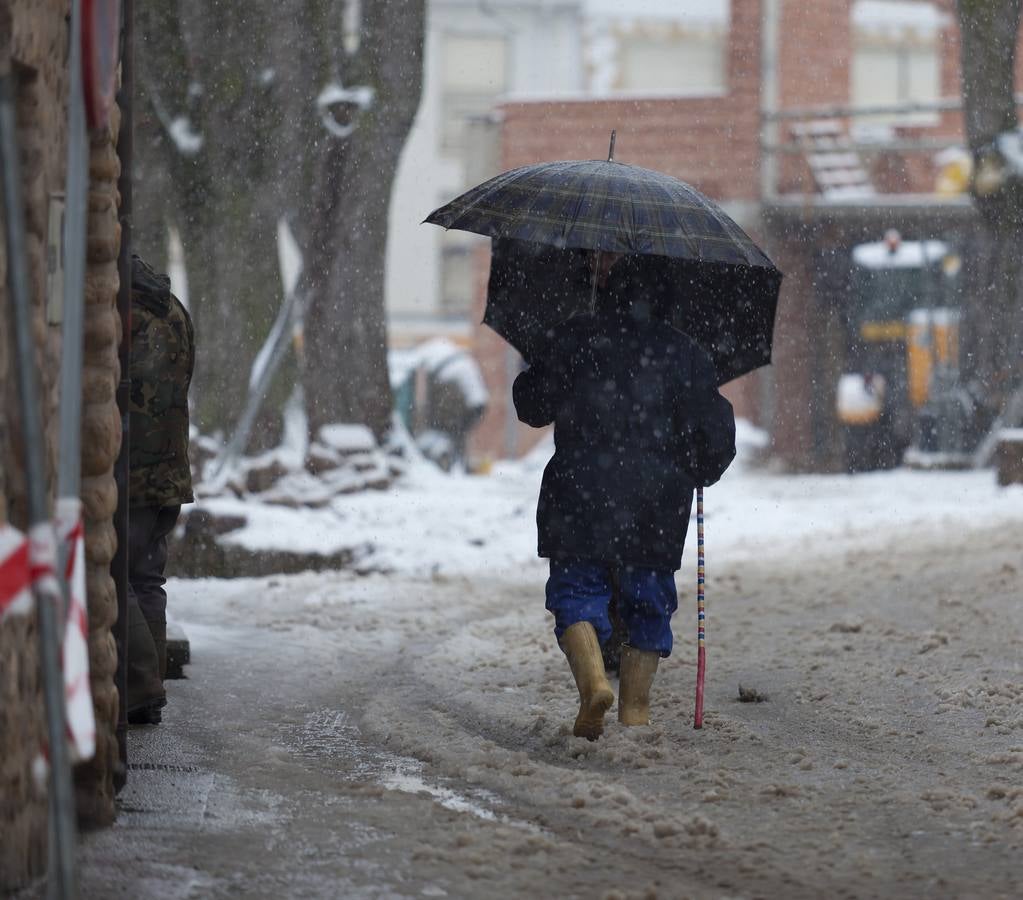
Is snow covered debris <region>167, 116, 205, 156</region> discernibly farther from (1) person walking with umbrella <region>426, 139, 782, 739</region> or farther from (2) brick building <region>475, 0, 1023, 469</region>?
(2) brick building <region>475, 0, 1023, 469</region>

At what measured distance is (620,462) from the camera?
6047 mm

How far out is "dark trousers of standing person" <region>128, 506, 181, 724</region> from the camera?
619cm

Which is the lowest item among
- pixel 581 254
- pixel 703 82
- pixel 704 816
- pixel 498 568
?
pixel 498 568

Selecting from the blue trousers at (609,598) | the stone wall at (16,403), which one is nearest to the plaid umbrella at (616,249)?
the blue trousers at (609,598)

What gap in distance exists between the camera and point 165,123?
12680 millimetres

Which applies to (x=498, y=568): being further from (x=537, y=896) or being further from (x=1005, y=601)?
(x=537, y=896)

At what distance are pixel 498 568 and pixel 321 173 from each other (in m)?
3.58

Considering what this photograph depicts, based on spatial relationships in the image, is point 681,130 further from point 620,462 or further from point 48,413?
point 48,413

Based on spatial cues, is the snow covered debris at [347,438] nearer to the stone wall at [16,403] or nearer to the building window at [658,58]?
the stone wall at [16,403]

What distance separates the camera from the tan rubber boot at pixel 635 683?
623cm

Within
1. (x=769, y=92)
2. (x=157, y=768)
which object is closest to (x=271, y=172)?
(x=157, y=768)

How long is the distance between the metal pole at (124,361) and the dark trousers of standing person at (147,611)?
0.96 m

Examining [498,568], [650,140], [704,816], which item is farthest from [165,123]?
[650,140]

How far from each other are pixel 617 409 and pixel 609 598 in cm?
68
